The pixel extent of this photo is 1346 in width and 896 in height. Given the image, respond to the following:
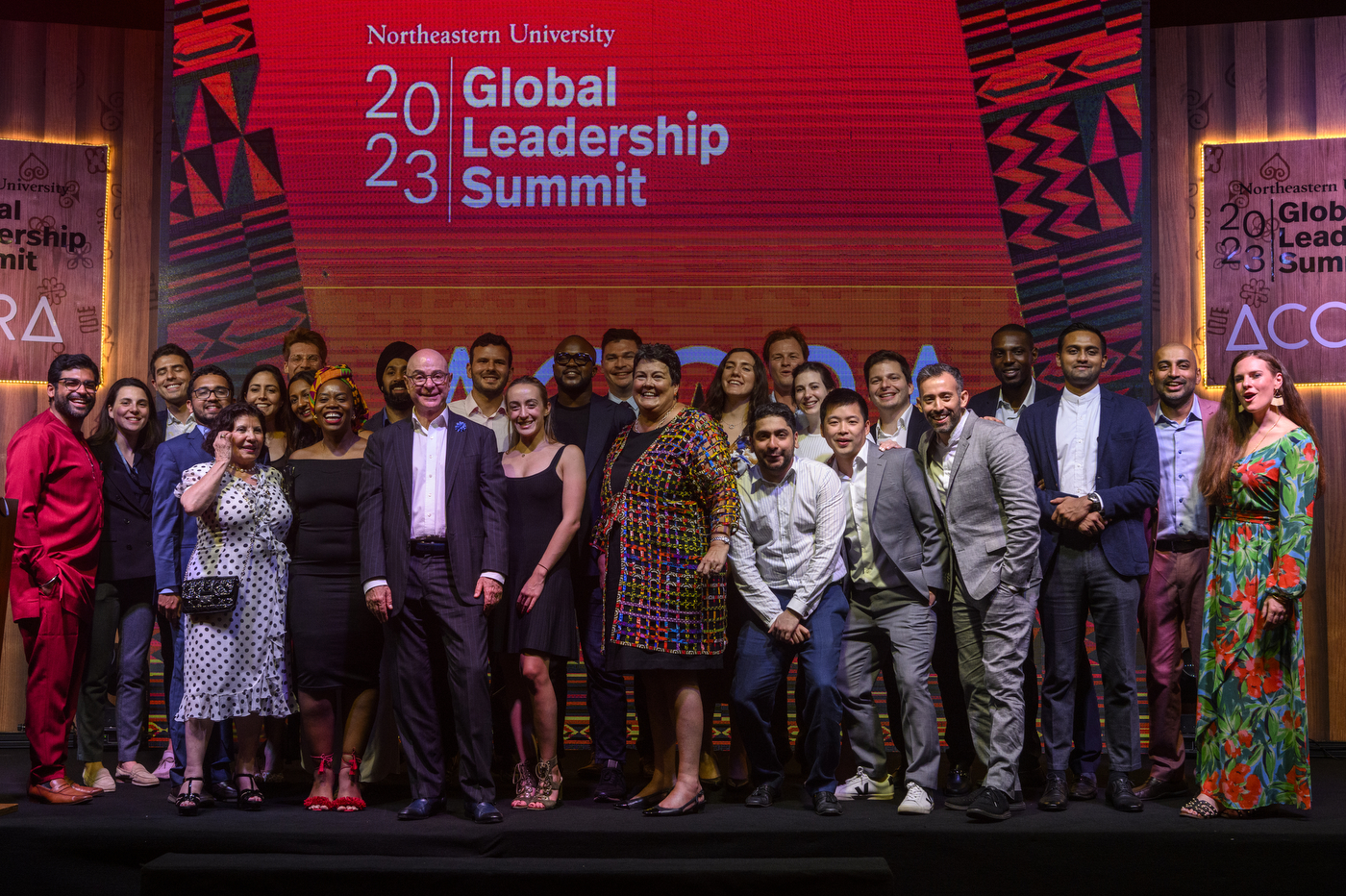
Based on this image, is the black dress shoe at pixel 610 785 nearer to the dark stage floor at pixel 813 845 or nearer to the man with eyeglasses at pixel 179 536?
the dark stage floor at pixel 813 845

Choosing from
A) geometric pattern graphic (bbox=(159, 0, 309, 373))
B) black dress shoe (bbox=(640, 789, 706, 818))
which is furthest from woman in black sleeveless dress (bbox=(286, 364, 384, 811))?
geometric pattern graphic (bbox=(159, 0, 309, 373))

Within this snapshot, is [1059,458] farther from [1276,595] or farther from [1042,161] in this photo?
[1042,161]

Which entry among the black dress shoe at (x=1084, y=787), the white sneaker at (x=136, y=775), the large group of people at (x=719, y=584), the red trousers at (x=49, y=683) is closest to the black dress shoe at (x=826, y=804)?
the large group of people at (x=719, y=584)

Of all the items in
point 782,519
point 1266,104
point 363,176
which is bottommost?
point 782,519

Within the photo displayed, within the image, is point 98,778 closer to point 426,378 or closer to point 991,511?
point 426,378

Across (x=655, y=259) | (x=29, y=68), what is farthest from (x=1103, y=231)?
(x=29, y=68)

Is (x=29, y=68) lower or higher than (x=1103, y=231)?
higher

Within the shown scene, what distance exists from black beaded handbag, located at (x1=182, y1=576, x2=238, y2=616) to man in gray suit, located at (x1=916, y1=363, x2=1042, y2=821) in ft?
8.68

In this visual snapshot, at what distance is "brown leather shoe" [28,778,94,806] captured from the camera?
13.4ft

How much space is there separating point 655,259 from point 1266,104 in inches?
133

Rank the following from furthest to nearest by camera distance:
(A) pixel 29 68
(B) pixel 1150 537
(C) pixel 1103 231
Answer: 1. (A) pixel 29 68
2. (C) pixel 1103 231
3. (B) pixel 1150 537

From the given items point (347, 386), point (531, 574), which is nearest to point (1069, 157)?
point (531, 574)

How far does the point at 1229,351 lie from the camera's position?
5.68m

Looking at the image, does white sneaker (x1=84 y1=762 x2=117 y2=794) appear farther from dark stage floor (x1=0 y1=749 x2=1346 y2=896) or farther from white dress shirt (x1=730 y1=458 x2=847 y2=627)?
white dress shirt (x1=730 y1=458 x2=847 y2=627)
